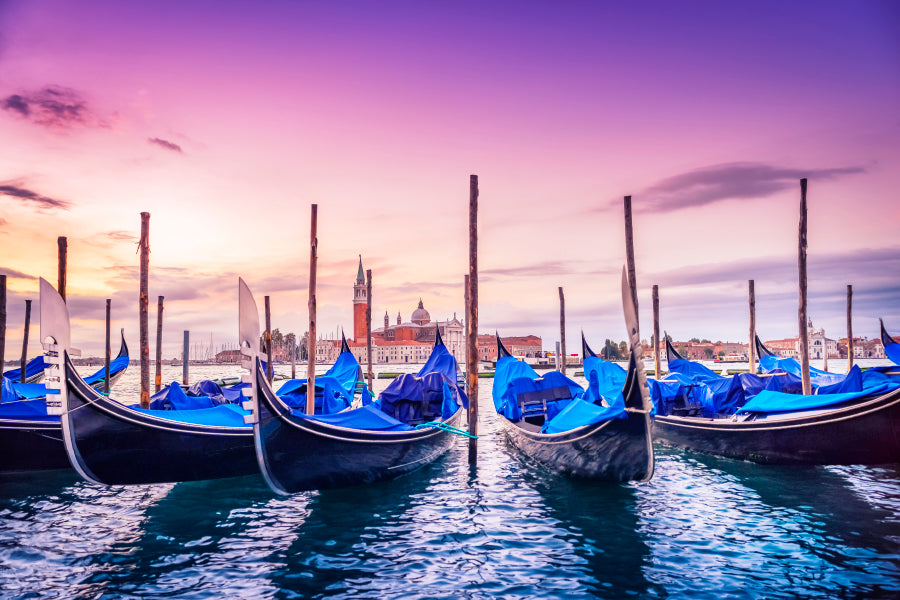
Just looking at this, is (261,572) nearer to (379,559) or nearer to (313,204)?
(379,559)

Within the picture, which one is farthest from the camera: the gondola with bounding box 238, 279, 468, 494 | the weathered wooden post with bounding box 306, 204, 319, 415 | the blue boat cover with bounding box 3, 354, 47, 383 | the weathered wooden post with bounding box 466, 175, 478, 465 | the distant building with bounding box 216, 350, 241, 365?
the distant building with bounding box 216, 350, 241, 365

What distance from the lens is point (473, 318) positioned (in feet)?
26.5

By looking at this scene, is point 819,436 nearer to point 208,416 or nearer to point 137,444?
point 208,416

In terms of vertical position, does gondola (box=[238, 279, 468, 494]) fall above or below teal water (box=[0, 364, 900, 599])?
above

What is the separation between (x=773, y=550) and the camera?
4555 mm

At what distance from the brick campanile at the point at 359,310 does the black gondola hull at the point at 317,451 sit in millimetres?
64659

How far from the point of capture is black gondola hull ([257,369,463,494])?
211 inches

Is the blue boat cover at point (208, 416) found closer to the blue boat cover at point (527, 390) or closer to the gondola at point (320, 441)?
the gondola at point (320, 441)

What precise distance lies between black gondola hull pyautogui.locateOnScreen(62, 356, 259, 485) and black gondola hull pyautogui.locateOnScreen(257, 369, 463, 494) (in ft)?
4.88

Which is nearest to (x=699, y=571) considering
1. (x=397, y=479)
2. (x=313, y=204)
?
(x=397, y=479)

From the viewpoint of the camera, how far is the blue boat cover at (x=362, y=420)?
623 cm

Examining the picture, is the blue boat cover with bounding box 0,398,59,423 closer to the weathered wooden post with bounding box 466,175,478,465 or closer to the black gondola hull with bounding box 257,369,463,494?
the black gondola hull with bounding box 257,369,463,494

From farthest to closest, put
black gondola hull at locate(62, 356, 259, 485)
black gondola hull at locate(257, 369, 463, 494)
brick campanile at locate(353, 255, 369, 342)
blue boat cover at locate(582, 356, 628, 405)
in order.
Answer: brick campanile at locate(353, 255, 369, 342) < blue boat cover at locate(582, 356, 628, 405) < black gondola hull at locate(62, 356, 259, 485) < black gondola hull at locate(257, 369, 463, 494)

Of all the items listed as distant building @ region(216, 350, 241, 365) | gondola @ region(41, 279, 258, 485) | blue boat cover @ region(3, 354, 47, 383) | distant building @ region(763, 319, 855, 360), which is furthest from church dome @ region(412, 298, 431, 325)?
gondola @ region(41, 279, 258, 485)
